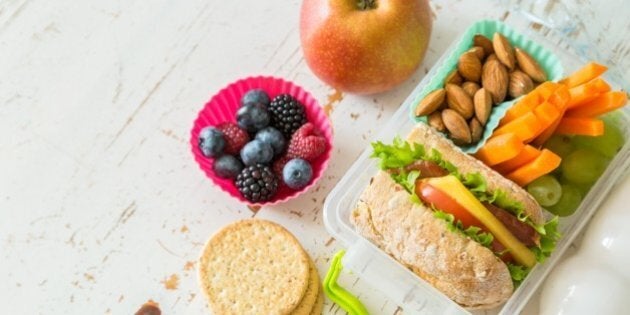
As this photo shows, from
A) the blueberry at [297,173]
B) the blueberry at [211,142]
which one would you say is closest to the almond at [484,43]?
the blueberry at [297,173]

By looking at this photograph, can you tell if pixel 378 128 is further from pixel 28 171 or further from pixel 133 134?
pixel 28 171

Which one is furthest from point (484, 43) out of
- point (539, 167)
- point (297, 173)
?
point (297, 173)

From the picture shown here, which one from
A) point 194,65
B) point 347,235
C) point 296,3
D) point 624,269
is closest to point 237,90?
point 194,65

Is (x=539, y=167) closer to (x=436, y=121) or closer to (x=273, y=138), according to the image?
(x=436, y=121)

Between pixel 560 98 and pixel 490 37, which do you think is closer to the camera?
pixel 560 98

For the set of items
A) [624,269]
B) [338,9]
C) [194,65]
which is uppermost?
[338,9]

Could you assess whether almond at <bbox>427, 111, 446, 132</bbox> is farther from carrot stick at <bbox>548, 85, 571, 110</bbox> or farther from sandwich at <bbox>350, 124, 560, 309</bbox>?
carrot stick at <bbox>548, 85, 571, 110</bbox>

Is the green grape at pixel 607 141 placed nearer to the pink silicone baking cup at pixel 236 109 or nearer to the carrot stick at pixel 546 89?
the carrot stick at pixel 546 89
